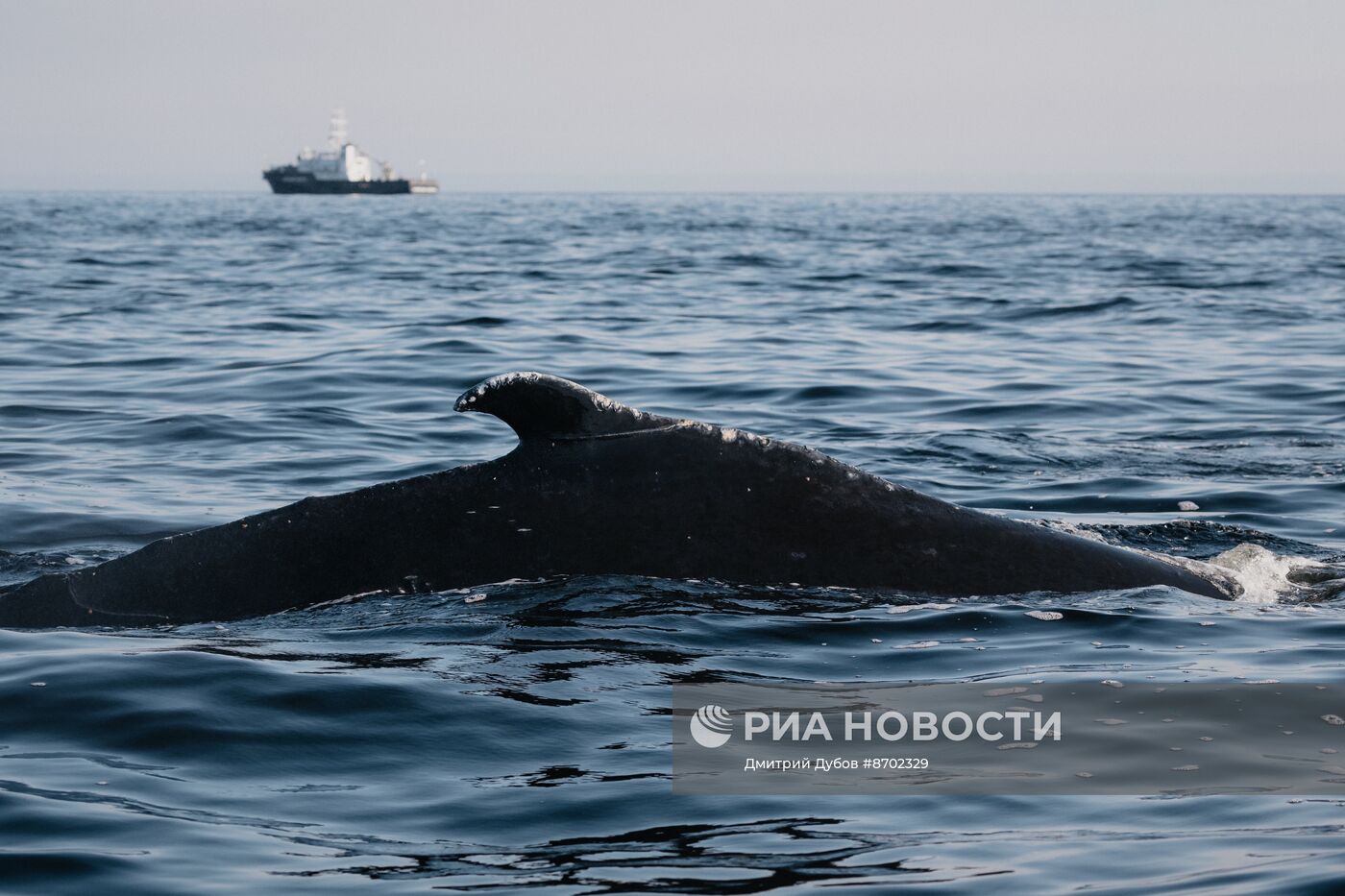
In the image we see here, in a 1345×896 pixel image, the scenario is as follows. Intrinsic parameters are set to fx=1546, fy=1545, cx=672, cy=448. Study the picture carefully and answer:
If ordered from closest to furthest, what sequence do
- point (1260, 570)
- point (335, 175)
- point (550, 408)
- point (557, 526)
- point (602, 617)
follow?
point (550, 408) < point (557, 526) < point (602, 617) < point (1260, 570) < point (335, 175)

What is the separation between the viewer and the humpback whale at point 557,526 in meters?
6.05

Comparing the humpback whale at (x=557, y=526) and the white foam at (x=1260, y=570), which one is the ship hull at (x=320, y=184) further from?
the humpback whale at (x=557, y=526)

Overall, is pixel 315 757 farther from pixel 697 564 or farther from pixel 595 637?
pixel 697 564

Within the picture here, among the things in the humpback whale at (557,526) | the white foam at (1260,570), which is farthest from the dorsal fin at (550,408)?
the white foam at (1260,570)

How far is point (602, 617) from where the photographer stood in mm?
6320

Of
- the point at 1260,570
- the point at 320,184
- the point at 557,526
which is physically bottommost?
the point at 1260,570

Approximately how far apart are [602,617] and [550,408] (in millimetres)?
963

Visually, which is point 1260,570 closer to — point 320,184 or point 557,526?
Result: point 557,526

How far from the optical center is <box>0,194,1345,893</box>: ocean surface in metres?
4.38

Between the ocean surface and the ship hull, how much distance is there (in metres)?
143

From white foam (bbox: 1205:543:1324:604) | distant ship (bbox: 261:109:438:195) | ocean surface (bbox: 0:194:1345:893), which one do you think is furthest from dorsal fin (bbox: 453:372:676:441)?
distant ship (bbox: 261:109:438:195)

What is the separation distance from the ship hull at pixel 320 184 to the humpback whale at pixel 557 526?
165 m

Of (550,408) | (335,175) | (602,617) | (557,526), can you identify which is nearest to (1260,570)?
(602,617)

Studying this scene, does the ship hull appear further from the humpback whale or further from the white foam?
the humpback whale
